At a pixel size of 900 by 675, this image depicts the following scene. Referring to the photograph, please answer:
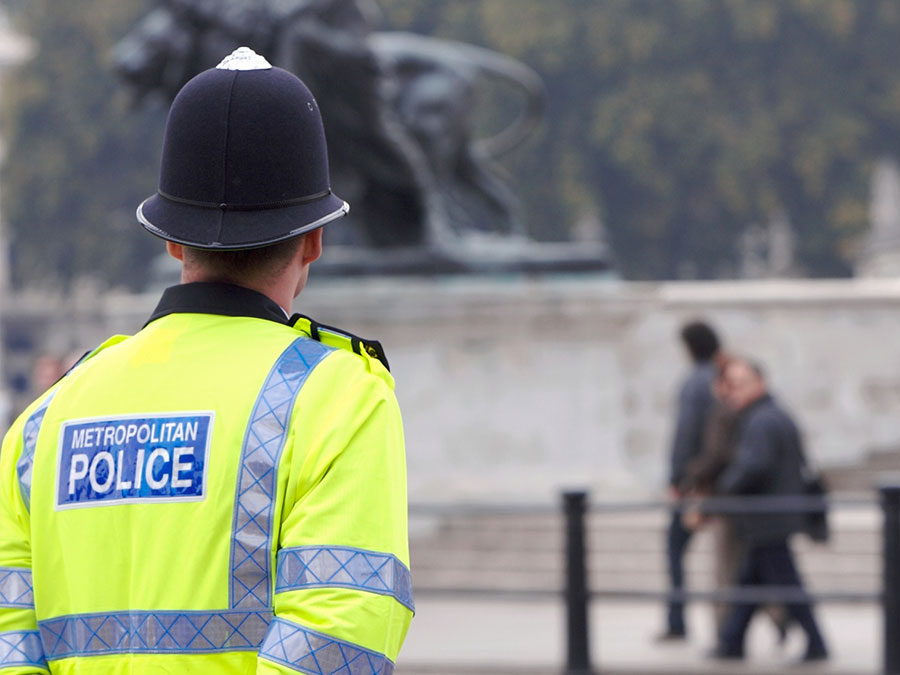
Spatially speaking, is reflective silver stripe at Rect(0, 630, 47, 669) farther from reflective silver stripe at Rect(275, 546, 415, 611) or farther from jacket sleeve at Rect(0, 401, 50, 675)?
reflective silver stripe at Rect(275, 546, 415, 611)

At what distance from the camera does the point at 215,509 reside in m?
2.01

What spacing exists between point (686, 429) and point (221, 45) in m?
4.44

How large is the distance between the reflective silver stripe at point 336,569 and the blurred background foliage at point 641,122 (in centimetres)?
2985

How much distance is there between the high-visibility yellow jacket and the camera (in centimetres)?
195

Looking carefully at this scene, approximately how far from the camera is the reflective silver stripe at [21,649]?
210cm

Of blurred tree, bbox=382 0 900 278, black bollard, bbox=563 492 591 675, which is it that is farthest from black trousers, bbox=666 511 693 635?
blurred tree, bbox=382 0 900 278

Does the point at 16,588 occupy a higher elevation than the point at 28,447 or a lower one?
lower

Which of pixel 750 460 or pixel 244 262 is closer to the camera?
pixel 244 262

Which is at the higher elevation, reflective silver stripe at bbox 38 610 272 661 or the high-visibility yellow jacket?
the high-visibility yellow jacket

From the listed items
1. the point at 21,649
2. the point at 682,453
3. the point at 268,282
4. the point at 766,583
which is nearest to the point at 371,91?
the point at 682,453

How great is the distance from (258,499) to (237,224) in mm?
330

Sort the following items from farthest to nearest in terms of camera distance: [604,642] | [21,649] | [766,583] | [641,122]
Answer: [641,122]
[604,642]
[766,583]
[21,649]

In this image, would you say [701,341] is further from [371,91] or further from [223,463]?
[223,463]

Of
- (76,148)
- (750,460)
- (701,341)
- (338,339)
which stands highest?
(76,148)
